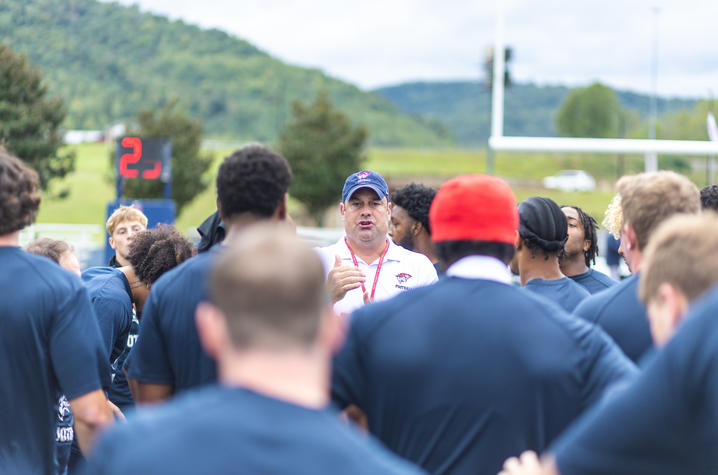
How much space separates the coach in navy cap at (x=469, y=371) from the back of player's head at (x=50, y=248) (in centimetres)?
313

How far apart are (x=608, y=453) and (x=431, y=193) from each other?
4507 millimetres

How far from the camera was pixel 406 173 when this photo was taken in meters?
58.8

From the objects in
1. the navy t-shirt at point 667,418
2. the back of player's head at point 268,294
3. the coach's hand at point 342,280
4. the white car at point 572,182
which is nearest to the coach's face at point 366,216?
the coach's hand at point 342,280

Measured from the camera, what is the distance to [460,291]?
2.61 meters

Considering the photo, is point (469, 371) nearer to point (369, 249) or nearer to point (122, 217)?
point (369, 249)

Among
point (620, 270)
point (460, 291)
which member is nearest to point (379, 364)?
point (460, 291)

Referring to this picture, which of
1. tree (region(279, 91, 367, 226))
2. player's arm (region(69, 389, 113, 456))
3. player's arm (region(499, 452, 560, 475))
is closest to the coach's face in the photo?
player's arm (region(69, 389, 113, 456))

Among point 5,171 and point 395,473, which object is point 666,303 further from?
point 5,171

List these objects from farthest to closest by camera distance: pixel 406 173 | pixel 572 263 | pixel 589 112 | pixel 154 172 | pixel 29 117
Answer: pixel 406 173, pixel 29 117, pixel 589 112, pixel 154 172, pixel 572 263

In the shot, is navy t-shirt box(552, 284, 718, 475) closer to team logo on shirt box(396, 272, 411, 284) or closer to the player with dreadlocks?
team logo on shirt box(396, 272, 411, 284)

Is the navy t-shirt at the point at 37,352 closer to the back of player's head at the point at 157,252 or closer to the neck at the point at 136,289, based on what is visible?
the back of player's head at the point at 157,252

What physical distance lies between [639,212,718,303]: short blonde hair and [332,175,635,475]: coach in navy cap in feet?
1.55

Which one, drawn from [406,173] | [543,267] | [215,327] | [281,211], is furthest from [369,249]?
[406,173]

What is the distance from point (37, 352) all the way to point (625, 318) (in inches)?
85.6
